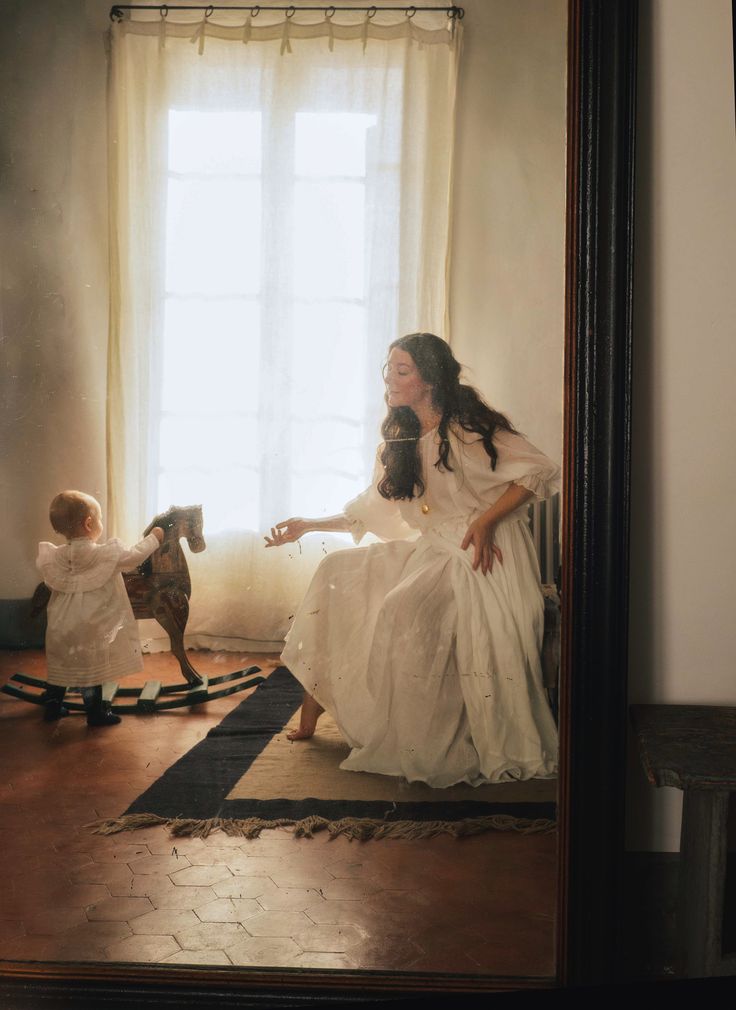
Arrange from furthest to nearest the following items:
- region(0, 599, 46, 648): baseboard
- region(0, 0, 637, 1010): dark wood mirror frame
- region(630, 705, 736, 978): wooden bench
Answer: region(0, 599, 46, 648): baseboard, region(0, 0, 637, 1010): dark wood mirror frame, region(630, 705, 736, 978): wooden bench

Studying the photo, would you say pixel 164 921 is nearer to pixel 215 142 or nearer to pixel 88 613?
pixel 88 613

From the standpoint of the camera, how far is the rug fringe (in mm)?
1699

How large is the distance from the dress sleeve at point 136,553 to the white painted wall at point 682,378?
0.93m

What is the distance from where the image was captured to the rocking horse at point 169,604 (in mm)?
1700

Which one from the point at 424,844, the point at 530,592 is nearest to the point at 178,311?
the point at 530,592

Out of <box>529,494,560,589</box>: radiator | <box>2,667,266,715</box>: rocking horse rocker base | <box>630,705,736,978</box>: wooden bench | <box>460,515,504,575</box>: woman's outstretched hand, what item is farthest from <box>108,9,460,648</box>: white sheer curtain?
<box>630,705,736,978</box>: wooden bench

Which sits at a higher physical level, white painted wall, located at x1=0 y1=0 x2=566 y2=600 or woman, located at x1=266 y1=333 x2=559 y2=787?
white painted wall, located at x1=0 y1=0 x2=566 y2=600

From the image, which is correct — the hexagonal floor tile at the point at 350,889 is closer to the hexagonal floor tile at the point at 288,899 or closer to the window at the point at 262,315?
the hexagonal floor tile at the point at 288,899

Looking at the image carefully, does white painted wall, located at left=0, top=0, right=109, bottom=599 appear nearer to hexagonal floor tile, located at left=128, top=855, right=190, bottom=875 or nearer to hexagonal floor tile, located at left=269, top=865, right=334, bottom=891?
hexagonal floor tile, located at left=128, top=855, right=190, bottom=875

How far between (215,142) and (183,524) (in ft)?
2.36

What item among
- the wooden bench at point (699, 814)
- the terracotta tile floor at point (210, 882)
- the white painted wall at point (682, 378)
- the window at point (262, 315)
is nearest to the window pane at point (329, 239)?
the window at point (262, 315)

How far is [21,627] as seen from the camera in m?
1.73

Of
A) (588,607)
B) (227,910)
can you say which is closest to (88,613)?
(227,910)

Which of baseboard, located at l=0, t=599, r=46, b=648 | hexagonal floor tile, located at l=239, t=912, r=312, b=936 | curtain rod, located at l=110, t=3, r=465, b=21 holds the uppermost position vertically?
curtain rod, located at l=110, t=3, r=465, b=21
